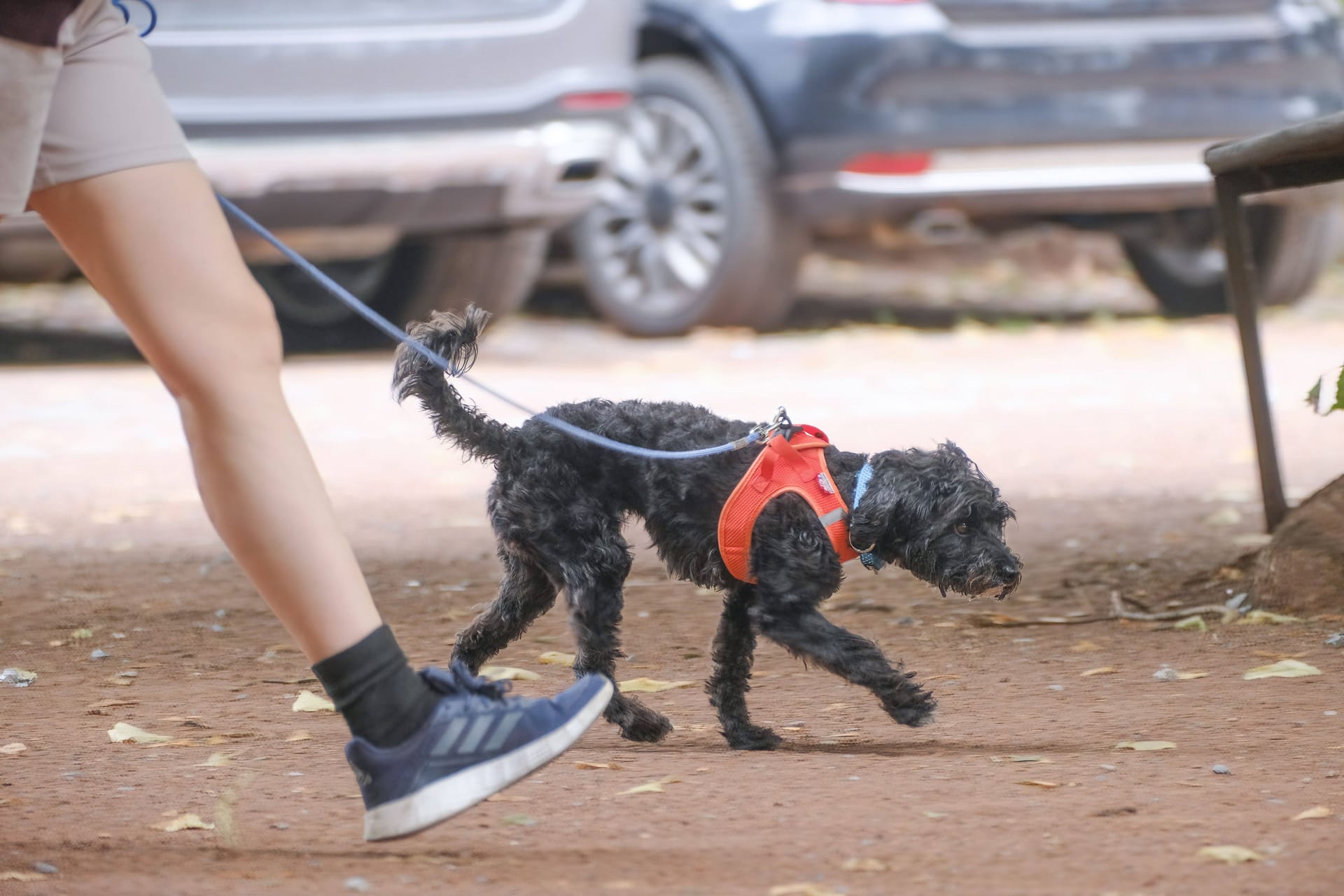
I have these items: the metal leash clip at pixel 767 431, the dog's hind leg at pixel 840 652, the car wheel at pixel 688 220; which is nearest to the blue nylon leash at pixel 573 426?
the metal leash clip at pixel 767 431

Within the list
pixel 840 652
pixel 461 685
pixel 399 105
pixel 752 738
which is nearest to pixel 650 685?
pixel 752 738

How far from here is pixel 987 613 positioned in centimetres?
534

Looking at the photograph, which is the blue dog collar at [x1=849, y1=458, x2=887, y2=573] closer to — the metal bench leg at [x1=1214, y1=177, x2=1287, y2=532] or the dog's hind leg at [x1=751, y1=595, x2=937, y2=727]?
the dog's hind leg at [x1=751, y1=595, x2=937, y2=727]

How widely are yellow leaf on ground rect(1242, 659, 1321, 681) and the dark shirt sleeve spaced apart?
2.99 meters

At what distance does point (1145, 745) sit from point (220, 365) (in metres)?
2.00

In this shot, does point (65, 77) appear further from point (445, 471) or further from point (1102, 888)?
point (445, 471)

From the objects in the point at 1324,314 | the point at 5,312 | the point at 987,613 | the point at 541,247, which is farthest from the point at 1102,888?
the point at 5,312

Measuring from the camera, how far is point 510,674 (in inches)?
186

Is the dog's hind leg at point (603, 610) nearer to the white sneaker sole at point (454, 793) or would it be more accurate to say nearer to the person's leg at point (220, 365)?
the white sneaker sole at point (454, 793)

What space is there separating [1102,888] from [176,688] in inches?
99.4

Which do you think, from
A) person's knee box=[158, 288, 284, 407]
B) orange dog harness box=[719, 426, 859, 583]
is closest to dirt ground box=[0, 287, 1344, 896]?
orange dog harness box=[719, 426, 859, 583]

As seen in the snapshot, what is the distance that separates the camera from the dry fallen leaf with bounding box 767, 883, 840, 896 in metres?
2.95

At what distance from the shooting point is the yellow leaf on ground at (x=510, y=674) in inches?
184

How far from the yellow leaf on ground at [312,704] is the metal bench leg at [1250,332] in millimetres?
2719
